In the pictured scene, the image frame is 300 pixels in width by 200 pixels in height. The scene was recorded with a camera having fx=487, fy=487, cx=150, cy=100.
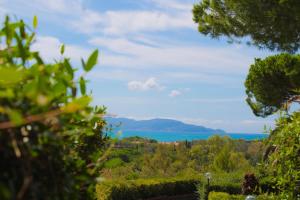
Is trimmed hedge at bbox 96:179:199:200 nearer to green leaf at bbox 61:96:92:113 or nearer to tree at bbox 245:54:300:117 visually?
tree at bbox 245:54:300:117

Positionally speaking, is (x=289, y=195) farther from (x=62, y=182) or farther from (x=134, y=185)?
(x=134, y=185)

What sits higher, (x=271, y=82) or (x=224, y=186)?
(x=271, y=82)

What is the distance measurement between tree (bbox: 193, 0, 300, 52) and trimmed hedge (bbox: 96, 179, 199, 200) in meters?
4.40

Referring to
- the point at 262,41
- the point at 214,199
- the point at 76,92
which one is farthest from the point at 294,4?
the point at 76,92

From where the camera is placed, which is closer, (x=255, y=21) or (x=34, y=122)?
(x=34, y=122)

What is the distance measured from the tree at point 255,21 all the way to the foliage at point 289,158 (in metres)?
6.41

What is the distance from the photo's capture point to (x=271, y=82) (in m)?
16.7

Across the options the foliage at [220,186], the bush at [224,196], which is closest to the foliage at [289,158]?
the bush at [224,196]

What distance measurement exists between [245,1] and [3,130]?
34.7 ft

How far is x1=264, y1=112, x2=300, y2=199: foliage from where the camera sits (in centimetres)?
451

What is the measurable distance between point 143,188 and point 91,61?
459 inches

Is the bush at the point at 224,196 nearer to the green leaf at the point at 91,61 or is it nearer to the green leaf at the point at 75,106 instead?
the green leaf at the point at 91,61

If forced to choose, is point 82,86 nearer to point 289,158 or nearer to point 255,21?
point 289,158

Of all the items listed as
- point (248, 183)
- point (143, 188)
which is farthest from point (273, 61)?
point (143, 188)
